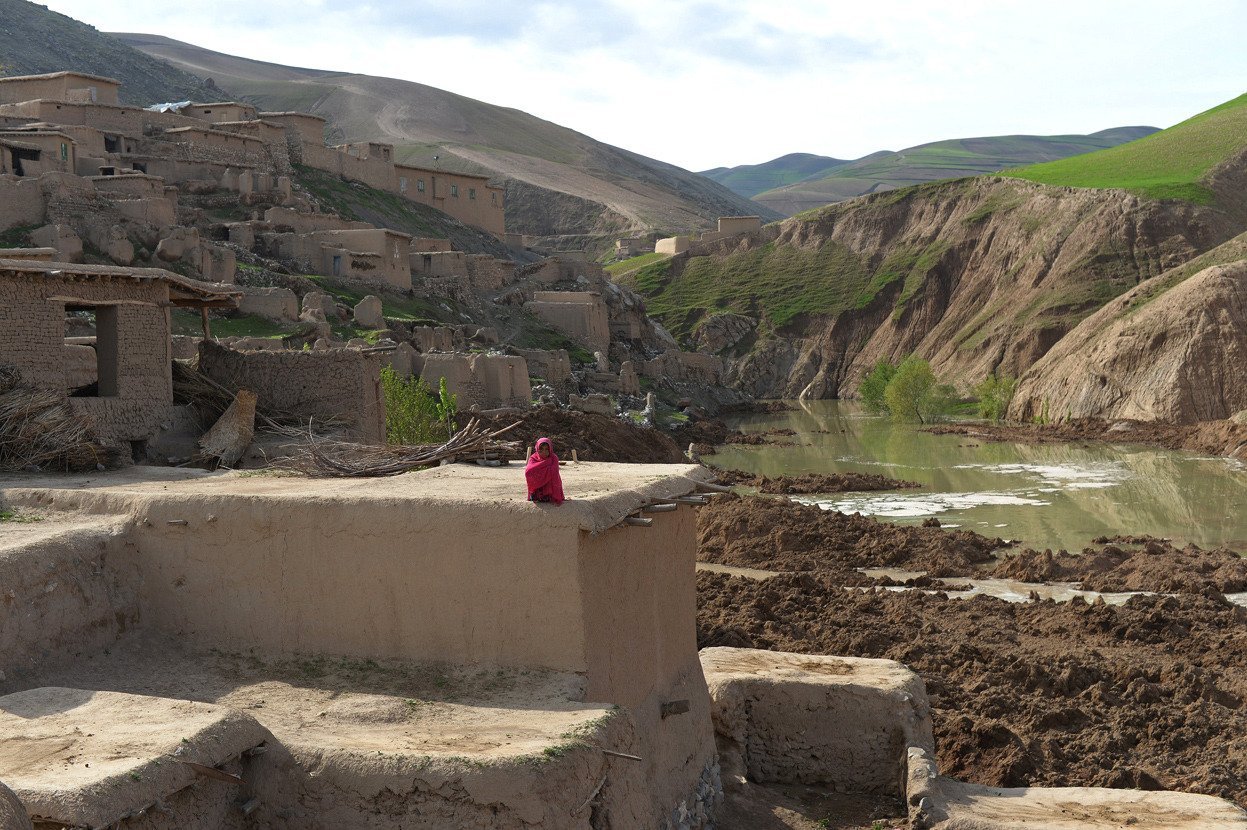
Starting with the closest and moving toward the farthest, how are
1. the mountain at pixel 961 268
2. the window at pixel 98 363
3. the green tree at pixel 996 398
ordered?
the window at pixel 98 363
the green tree at pixel 996 398
the mountain at pixel 961 268

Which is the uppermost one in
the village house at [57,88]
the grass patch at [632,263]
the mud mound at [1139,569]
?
the village house at [57,88]

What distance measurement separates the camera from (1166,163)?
→ 69.8 m

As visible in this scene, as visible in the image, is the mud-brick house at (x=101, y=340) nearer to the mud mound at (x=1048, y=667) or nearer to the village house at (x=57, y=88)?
the mud mound at (x=1048, y=667)

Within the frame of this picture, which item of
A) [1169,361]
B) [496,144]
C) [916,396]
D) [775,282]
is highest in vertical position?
[496,144]

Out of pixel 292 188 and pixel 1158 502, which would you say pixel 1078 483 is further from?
pixel 292 188

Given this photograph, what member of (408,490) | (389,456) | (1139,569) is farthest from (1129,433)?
(408,490)

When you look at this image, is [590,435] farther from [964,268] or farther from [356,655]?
[964,268]

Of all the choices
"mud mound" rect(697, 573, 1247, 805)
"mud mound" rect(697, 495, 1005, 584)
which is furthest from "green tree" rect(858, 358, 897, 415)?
"mud mound" rect(697, 573, 1247, 805)

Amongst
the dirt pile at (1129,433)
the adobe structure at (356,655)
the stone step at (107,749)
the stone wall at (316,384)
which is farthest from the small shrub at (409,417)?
the dirt pile at (1129,433)

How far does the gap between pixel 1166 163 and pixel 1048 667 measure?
65012 mm

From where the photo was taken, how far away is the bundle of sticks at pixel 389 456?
9.86 m

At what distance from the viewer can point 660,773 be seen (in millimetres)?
8656

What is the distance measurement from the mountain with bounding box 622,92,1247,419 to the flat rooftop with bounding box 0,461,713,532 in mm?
42303

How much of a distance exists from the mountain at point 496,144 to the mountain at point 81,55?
1739 cm
